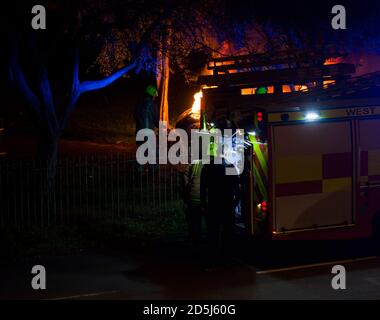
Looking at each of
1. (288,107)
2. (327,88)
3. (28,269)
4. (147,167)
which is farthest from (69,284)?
(147,167)

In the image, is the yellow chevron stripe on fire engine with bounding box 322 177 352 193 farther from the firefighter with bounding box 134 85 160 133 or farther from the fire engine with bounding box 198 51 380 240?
the firefighter with bounding box 134 85 160 133

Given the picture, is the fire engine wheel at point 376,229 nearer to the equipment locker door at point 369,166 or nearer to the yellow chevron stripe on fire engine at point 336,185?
the equipment locker door at point 369,166

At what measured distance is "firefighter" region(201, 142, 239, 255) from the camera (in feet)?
28.0

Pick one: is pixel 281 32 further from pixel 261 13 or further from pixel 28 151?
pixel 28 151

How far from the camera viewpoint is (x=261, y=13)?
1395 cm

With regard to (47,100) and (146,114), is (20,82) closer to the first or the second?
(47,100)

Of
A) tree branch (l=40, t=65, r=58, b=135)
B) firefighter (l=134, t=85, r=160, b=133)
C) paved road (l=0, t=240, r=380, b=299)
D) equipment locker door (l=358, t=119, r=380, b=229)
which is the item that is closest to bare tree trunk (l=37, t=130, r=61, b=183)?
tree branch (l=40, t=65, r=58, b=135)

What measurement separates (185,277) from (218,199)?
1.10m

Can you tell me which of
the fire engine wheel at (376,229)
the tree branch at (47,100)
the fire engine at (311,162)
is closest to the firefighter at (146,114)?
the tree branch at (47,100)

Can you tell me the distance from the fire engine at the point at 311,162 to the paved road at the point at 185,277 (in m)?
0.48

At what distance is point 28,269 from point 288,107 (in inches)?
158

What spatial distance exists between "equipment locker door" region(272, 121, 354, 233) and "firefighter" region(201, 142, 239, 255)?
23.9 inches

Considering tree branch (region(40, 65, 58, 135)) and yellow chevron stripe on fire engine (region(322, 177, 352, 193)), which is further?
tree branch (region(40, 65, 58, 135))

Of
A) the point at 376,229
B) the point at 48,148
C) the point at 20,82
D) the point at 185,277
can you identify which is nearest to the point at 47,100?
the point at 20,82
